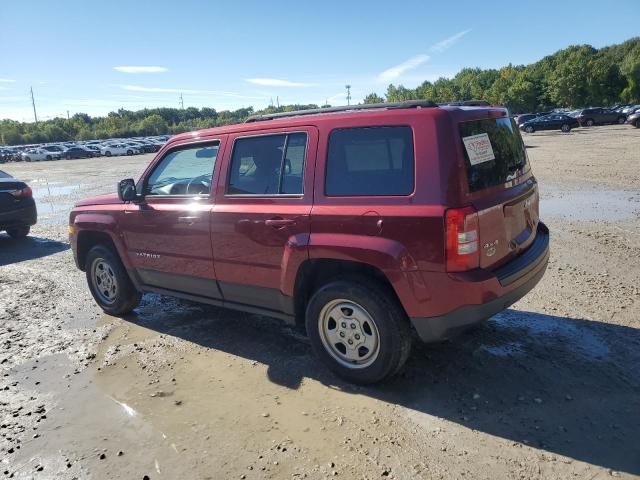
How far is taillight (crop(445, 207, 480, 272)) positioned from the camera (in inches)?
122

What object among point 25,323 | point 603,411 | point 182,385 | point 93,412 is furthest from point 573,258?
point 25,323

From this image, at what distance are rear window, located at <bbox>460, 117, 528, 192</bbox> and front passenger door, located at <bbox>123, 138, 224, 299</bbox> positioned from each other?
216 centimetres

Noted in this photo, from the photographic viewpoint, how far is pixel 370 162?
138 inches

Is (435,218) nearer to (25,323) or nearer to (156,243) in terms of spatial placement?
(156,243)

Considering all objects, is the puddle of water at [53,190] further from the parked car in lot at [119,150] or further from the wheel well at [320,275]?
the parked car in lot at [119,150]

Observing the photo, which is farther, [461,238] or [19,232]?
[19,232]

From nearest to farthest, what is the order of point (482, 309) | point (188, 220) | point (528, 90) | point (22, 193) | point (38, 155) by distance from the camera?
point (482, 309) → point (188, 220) → point (22, 193) → point (38, 155) → point (528, 90)

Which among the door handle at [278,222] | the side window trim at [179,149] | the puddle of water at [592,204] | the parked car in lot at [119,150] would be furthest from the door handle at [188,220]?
the parked car in lot at [119,150]

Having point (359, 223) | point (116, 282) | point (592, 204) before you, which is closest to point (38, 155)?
point (116, 282)

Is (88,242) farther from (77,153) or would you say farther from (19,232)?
(77,153)

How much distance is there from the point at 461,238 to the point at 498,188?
635mm

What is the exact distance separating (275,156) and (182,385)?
1988 millimetres

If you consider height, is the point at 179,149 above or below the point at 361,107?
below

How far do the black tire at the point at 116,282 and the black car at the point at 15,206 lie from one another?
5.22m
